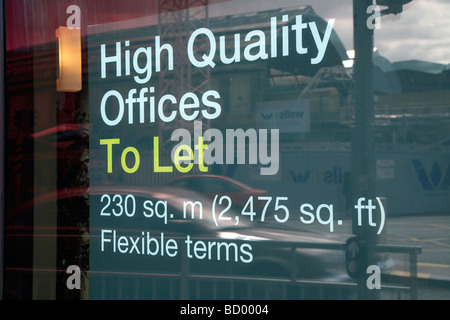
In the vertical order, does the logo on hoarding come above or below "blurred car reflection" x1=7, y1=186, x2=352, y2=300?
above

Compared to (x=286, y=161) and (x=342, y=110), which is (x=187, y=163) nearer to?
(x=286, y=161)

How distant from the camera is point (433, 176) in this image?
234cm

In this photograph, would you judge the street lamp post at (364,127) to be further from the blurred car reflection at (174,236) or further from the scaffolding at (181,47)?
the scaffolding at (181,47)

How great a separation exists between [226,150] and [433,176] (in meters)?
0.89

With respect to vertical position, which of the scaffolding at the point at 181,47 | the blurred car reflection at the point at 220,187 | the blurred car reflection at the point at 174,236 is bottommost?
the blurred car reflection at the point at 174,236

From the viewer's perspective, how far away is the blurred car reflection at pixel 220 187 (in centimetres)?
273

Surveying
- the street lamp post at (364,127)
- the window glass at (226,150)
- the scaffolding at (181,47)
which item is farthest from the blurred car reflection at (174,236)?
the scaffolding at (181,47)

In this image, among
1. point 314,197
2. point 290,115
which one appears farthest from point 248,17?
point 314,197

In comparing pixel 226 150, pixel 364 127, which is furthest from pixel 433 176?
pixel 226 150

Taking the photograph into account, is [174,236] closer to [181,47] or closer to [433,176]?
[181,47]

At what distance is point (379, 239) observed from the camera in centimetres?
247

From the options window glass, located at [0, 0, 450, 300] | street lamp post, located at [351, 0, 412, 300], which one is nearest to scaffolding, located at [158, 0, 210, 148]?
window glass, located at [0, 0, 450, 300]

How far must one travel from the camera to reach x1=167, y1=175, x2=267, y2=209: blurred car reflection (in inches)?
108

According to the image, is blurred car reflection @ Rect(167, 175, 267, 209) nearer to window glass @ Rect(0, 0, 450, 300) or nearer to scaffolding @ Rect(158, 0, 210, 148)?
window glass @ Rect(0, 0, 450, 300)
